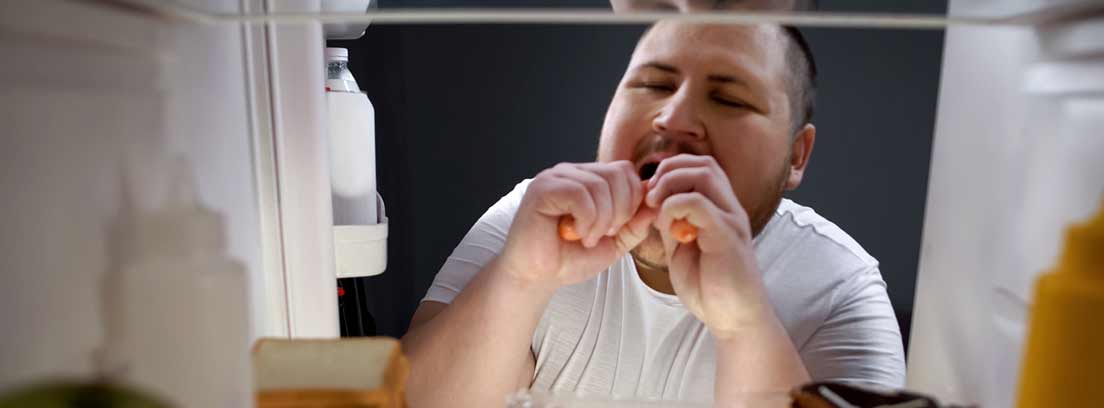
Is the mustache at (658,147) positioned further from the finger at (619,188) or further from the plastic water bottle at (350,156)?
the plastic water bottle at (350,156)

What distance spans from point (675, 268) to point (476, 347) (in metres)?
0.29

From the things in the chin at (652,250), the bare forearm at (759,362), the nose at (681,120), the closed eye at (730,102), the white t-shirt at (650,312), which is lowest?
the white t-shirt at (650,312)

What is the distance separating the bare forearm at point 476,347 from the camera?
74cm

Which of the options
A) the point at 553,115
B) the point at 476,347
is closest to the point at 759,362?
the point at 476,347

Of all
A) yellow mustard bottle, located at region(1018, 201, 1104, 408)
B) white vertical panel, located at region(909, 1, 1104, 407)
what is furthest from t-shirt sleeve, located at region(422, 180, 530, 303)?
yellow mustard bottle, located at region(1018, 201, 1104, 408)

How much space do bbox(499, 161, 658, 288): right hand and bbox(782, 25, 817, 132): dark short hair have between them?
530 millimetres

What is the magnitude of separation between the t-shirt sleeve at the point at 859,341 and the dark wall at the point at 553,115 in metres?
0.94

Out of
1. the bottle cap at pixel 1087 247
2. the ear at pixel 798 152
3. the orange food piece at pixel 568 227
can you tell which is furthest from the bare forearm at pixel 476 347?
the ear at pixel 798 152

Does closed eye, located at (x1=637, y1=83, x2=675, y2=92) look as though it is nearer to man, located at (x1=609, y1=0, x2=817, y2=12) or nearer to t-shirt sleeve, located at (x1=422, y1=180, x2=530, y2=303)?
man, located at (x1=609, y1=0, x2=817, y2=12)

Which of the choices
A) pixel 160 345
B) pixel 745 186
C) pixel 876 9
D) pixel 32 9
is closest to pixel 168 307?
pixel 160 345

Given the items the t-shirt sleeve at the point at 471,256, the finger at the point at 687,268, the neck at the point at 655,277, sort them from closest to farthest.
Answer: the finger at the point at 687,268 < the t-shirt sleeve at the point at 471,256 < the neck at the point at 655,277

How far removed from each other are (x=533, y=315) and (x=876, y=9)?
1579mm

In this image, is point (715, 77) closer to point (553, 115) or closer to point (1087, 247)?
point (1087, 247)

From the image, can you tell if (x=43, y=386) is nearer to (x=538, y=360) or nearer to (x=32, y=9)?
(x=32, y=9)
